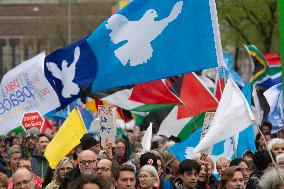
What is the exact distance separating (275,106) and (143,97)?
3.47 m

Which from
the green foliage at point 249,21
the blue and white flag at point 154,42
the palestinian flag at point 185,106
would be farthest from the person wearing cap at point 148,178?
the green foliage at point 249,21

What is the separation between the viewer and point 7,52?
8344 centimetres

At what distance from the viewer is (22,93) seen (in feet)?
63.0

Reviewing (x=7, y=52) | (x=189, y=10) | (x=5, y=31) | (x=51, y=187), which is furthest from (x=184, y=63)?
(x=5, y=31)

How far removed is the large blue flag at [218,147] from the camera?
1532 centimetres

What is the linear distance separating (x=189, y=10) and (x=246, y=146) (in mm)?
2611

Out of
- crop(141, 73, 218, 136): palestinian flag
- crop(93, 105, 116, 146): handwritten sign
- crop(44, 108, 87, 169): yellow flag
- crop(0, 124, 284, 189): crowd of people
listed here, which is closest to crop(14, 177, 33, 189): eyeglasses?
crop(0, 124, 284, 189): crowd of people

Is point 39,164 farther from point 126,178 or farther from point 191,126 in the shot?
point 126,178

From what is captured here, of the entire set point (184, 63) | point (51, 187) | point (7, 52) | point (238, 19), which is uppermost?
point (7, 52)

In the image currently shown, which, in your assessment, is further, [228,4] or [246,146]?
[228,4]

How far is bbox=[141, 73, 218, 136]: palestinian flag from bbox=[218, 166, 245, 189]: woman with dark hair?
21.9ft

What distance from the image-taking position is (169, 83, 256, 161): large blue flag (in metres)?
15.3

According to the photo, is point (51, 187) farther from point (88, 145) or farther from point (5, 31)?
point (5, 31)

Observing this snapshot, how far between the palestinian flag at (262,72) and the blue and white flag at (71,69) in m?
9.38
